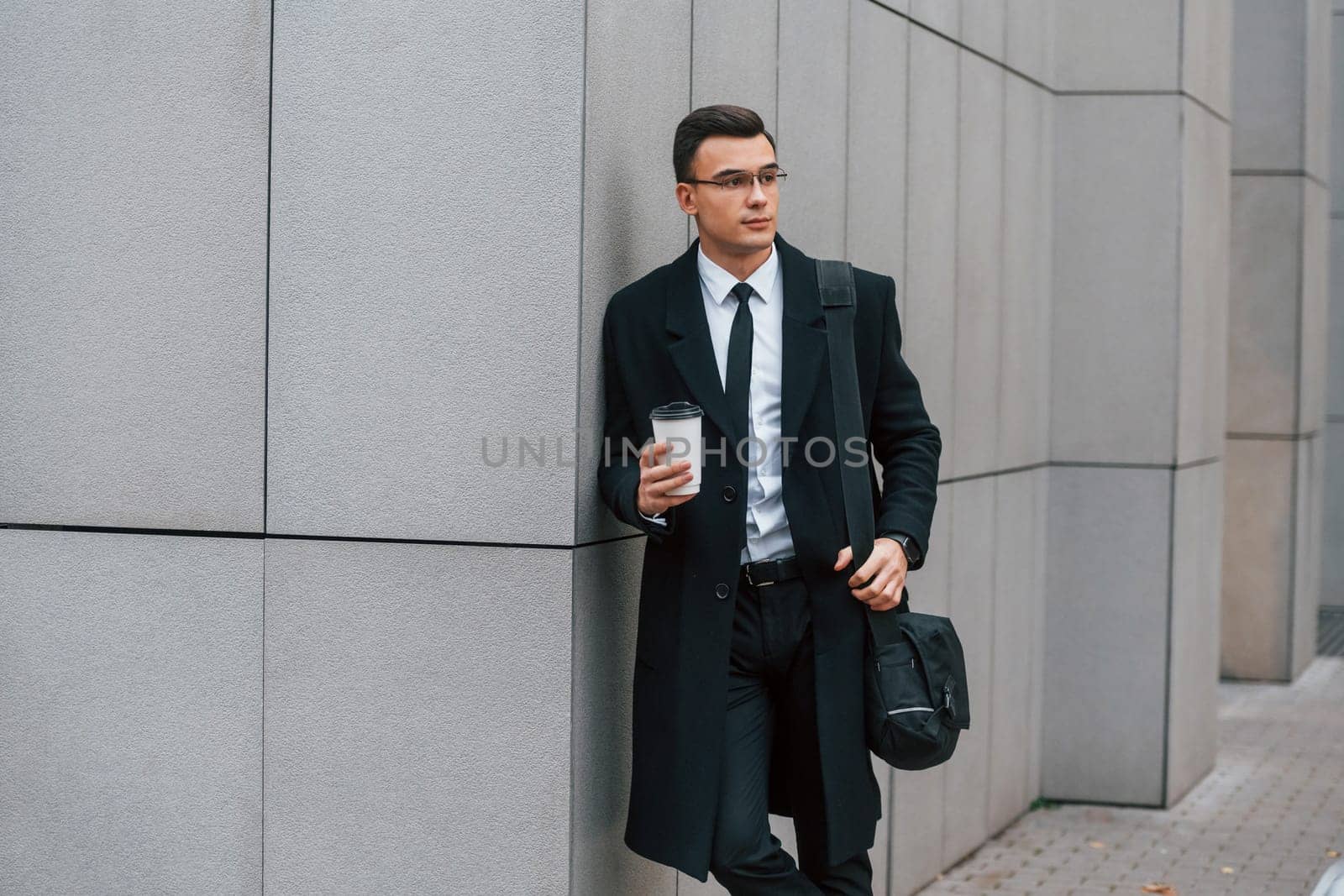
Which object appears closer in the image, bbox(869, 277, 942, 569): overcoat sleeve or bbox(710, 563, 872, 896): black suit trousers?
bbox(710, 563, 872, 896): black suit trousers

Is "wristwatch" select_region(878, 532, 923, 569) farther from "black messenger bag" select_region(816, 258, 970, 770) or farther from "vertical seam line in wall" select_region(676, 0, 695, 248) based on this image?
"vertical seam line in wall" select_region(676, 0, 695, 248)

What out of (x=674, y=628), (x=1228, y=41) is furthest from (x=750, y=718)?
(x=1228, y=41)

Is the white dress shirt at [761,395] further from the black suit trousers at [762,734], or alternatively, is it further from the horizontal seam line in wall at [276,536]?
the horizontal seam line in wall at [276,536]

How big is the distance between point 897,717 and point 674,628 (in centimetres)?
55

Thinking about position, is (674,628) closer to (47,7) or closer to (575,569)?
(575,569)

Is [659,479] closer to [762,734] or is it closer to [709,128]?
[762,734]

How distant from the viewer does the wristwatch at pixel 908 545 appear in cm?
423

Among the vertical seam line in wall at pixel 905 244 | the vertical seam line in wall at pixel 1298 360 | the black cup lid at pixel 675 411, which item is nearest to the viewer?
the black cup lid at pixel 675 411

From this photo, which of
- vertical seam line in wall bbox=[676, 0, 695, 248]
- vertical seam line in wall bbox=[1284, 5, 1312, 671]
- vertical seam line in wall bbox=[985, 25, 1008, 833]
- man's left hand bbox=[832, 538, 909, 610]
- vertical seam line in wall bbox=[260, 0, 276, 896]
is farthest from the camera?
vertical seam line in wall bbox=[1284, 5, 1312, 671]

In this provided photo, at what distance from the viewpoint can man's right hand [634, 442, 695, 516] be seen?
382 centimetres

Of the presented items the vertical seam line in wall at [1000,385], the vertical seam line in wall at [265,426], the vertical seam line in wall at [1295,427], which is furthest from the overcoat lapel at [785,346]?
the vertical seam line in wall at [1295,427]

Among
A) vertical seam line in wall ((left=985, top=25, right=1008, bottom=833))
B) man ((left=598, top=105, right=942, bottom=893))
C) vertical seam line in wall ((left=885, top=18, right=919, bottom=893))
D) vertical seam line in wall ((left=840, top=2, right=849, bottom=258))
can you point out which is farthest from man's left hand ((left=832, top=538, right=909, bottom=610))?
vertical seam line in wall ((left=985, top=25, right=1008, bottom=833))

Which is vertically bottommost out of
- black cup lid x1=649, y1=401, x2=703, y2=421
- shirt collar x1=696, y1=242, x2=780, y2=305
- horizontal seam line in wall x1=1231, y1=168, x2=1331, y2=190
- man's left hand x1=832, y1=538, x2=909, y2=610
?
man's left hand x1=832, y1=538, x2=909, y2=610

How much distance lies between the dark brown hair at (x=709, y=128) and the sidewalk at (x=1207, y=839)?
3465 mm
